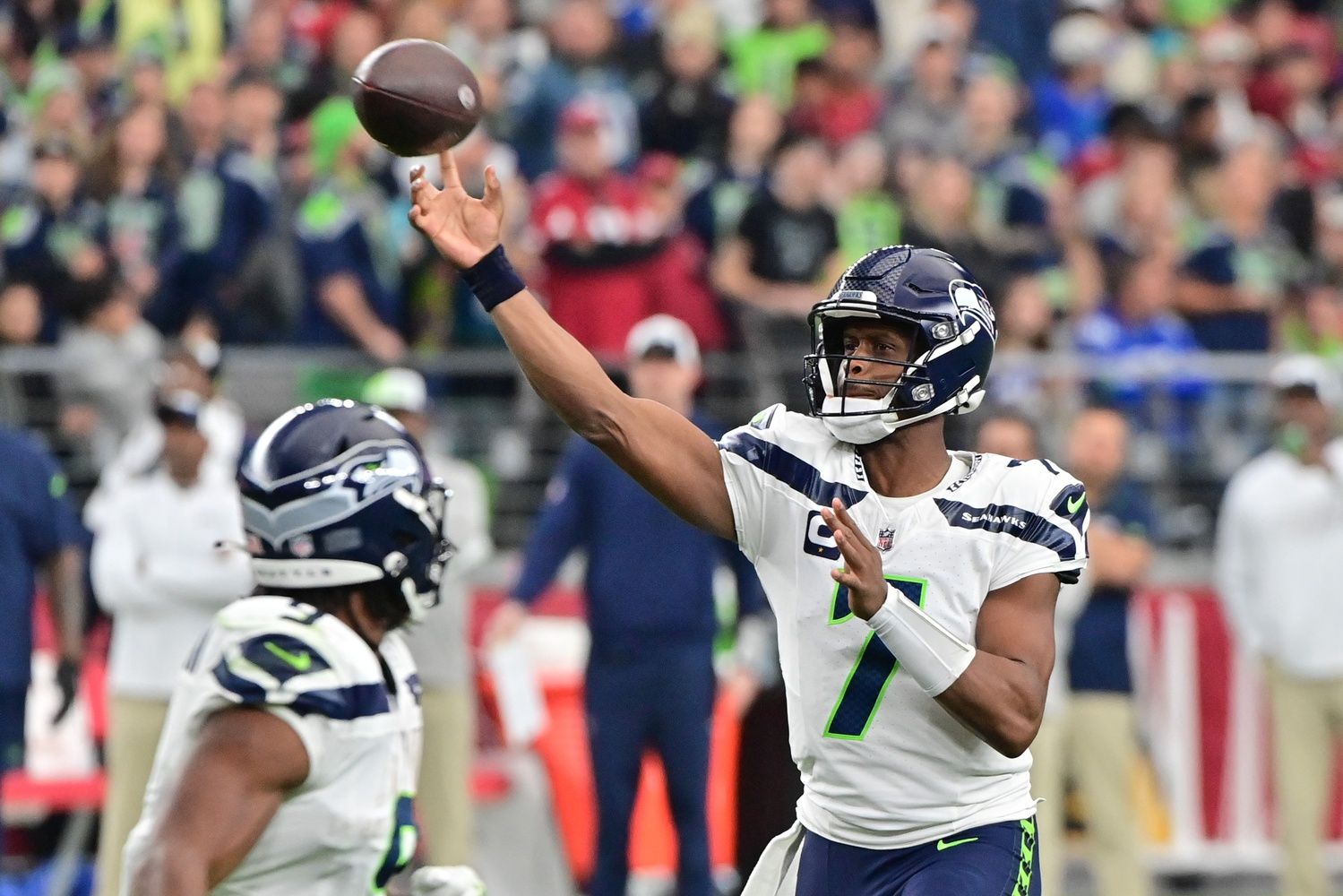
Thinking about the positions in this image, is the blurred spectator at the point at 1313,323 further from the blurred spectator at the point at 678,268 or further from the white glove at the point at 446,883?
the white glove at the point at 446,883

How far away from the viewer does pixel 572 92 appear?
10.9 meters

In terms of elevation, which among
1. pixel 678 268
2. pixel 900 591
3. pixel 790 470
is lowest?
pixel 900 591

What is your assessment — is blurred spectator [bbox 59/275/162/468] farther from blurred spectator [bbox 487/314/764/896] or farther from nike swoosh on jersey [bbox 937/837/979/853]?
nike swoosh on jersey [bbox 937/837/979/853]

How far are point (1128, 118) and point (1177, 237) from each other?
3.10ft

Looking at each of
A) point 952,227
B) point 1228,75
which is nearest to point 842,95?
point 952,227

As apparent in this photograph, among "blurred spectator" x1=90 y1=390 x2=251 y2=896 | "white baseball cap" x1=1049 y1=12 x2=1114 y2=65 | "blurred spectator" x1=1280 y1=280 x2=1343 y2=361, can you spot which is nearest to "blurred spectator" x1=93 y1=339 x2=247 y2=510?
"blurred spectator" x1=90 y1=390 x2=251 y2=896

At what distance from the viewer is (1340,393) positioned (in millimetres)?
10320

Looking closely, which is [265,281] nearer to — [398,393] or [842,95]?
[398,393]

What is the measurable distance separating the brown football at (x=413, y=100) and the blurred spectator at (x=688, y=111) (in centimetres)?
700

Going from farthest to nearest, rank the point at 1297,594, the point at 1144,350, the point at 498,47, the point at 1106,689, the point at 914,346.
Result: the point at 498,47
the point at 1144,350
the point at 1297,594
the point at 1106,689
the point at 914,346

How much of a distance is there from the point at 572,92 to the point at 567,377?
7234 mm

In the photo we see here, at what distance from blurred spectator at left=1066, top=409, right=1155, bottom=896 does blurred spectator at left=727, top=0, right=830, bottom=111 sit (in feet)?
13.4

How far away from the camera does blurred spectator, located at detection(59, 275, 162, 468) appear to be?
917cm

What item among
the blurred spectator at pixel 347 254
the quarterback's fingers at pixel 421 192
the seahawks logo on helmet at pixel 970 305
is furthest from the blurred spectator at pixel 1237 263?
the quarterback's fingers at pixel 421 192
